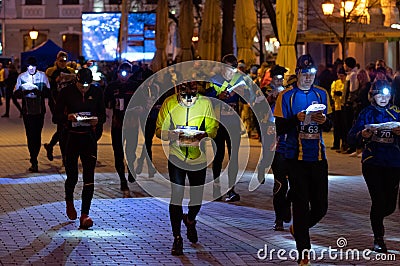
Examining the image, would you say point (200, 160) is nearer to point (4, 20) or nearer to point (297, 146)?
point (297, 146)

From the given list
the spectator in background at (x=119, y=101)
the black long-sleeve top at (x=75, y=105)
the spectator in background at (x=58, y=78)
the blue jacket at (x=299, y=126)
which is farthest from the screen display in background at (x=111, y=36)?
the blue jacket at (x=299, y=126)

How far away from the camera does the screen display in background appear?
4406cm

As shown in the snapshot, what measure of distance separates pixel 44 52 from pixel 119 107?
27.3m

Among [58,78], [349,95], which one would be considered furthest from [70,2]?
[58,78]

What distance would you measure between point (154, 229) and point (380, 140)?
2.95 m

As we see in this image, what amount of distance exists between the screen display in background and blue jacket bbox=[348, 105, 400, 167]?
34.6m

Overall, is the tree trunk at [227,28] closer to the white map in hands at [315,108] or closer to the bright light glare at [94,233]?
the bright light glare at [94,233]

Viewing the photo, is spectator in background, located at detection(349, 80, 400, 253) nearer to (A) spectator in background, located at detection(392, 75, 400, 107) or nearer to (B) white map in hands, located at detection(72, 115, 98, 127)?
(B) white map in hands, located at detection(72, 115, 98, 127)

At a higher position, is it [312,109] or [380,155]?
[312,109]

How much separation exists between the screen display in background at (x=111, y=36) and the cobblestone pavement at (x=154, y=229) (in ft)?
93.0

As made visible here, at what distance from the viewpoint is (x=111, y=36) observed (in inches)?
1838

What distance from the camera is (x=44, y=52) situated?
4141 centimetres

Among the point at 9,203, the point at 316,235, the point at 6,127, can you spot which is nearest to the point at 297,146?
the point at 316,235

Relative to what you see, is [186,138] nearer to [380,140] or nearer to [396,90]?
[380,140]
